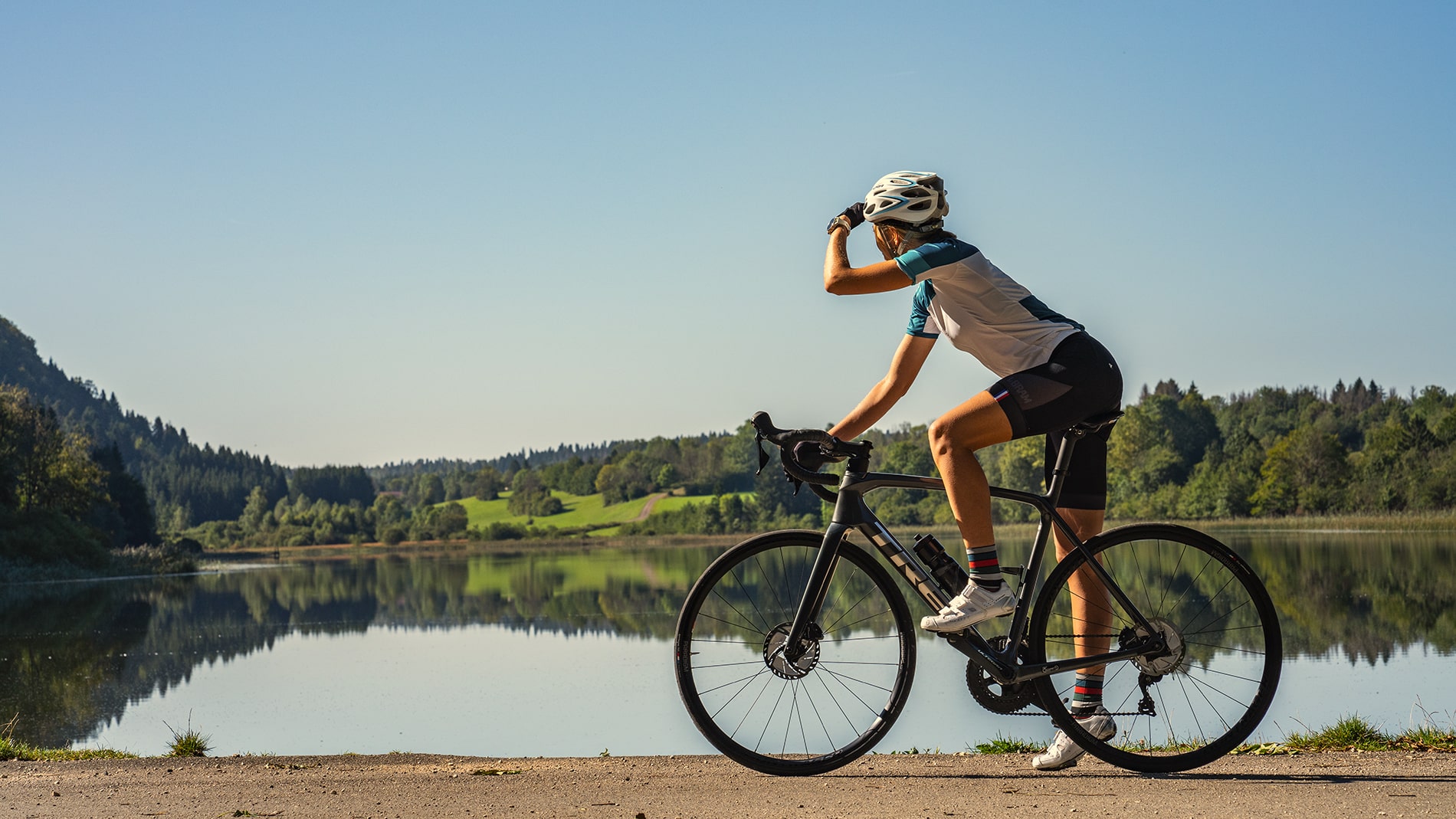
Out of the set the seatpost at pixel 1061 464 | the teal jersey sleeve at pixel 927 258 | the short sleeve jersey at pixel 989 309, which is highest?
the teal jersey sleeve at pixel 927 258

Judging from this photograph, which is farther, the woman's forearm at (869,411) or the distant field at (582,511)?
the distant field at (582,511)

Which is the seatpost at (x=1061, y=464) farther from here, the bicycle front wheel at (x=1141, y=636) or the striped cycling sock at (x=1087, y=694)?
the striped cycling sock at (x=1087, y=694)

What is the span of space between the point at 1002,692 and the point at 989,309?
1.52 meters

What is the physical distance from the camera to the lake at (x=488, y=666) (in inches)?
583

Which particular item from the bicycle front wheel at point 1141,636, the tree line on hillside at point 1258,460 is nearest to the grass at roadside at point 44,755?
the bicycle front wheel at point 1141,636

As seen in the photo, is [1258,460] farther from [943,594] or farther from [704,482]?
[943,594]

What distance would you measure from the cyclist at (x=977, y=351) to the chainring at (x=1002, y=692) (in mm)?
234

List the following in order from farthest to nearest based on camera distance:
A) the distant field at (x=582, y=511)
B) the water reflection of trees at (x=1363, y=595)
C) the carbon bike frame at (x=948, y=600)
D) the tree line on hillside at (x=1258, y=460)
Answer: the distant field at (x=582, y=511), the tree line on hillside at (x=1258, y=460), the water reflection of trees at (x=1363, y=595), the carbon bike frame at (x=948, y=600)

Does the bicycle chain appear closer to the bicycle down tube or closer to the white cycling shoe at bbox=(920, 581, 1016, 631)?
the bicycle down tube

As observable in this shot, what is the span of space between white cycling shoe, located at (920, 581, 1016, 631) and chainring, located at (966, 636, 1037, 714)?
8.2 inches

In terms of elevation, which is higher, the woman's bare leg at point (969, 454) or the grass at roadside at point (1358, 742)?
the woman's bare leg at point (969, 454)

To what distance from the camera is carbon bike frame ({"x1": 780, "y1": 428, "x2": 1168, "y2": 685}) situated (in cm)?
464

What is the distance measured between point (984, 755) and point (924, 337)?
2.16 metres

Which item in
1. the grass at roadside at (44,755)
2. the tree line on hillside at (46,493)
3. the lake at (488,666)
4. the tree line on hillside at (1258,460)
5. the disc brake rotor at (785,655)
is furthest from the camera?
the tree line on hillside at (1258,460)
